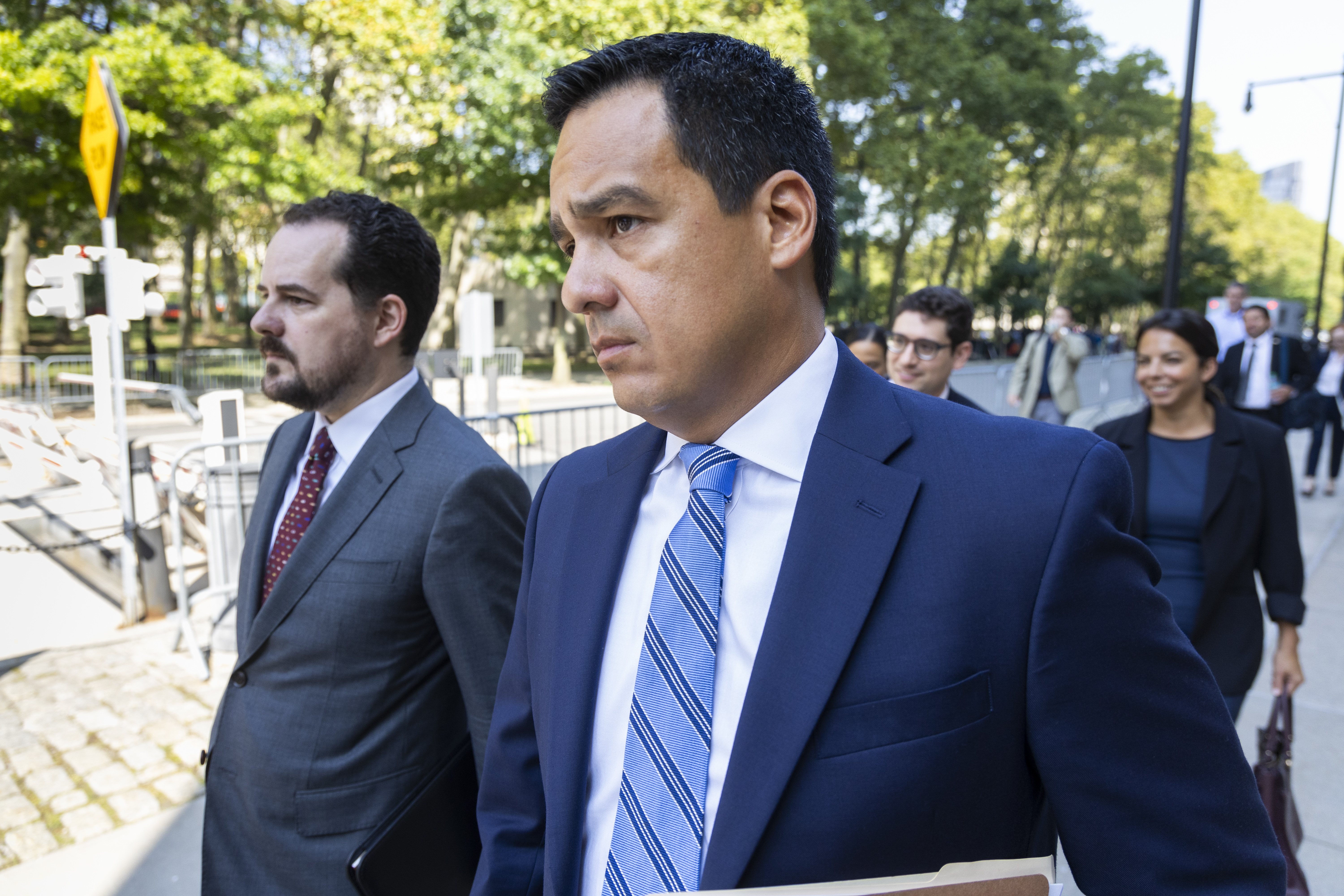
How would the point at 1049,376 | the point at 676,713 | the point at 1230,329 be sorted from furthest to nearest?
the point at 1230,329 < the point at 1049,376 < the point at 676,713

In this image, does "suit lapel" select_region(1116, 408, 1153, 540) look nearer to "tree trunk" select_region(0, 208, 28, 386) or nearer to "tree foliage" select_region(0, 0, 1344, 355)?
"tree foliage" select_region(0, 0, 1344, 355)

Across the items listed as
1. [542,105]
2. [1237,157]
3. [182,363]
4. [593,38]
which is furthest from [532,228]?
[1237,157]

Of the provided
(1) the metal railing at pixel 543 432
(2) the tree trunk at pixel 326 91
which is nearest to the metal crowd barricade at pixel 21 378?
(2) the tree trunk at pixel 326 91

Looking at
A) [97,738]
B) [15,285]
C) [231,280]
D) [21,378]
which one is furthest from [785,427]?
[231,280]

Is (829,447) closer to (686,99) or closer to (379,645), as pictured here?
(686,99)

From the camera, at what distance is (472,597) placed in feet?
6.85

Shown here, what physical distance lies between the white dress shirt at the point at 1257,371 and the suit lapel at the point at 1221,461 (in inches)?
268

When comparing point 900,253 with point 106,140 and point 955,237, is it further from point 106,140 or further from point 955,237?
point 106,140

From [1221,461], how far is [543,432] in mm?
5377

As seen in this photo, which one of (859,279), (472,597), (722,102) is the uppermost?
(859,279)

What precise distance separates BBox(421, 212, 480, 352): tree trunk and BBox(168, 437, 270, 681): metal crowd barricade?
16.9 metres

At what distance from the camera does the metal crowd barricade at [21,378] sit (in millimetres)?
15445

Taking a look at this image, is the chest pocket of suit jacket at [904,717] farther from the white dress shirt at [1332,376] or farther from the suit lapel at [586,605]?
the white dress shirt at [1332,376]

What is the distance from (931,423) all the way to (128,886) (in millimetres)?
3691
